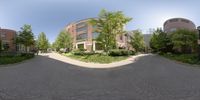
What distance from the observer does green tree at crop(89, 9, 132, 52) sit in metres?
30.8

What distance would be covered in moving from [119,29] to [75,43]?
3193 centimetres

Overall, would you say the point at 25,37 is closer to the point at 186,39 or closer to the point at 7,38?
the point at 7,38

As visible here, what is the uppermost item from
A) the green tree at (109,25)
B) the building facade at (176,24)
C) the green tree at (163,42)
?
the building facade at (176,24)

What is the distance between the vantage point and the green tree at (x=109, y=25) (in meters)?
30.8

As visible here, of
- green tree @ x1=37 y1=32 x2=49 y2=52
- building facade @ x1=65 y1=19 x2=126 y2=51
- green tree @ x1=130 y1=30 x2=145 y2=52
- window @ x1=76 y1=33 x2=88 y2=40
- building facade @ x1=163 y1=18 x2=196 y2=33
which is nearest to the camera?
building facade @ x1=163 y1=18 x2=196 y2=33

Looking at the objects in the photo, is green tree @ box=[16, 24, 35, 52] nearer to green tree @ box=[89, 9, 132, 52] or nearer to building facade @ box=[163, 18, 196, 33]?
green tree @ box=[89, 9, 132, 52]

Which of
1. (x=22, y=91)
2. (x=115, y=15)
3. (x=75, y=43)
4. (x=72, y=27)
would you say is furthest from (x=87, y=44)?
(x=22, y=91)

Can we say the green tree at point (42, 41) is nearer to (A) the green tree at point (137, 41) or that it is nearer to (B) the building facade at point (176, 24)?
(A) the green tree at point (137, 41)

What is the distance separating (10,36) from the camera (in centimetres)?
5322

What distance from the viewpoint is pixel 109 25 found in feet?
102

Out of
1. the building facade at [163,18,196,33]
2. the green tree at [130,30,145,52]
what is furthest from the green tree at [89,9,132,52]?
the green tree at [130,30,145,52]

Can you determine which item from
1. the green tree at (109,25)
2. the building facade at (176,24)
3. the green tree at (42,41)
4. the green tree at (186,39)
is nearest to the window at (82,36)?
the green tree at (42,41)

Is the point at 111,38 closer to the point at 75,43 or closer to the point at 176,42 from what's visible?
the point at 176,42

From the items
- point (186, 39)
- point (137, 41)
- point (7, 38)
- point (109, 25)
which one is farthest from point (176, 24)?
point (7, 38)
